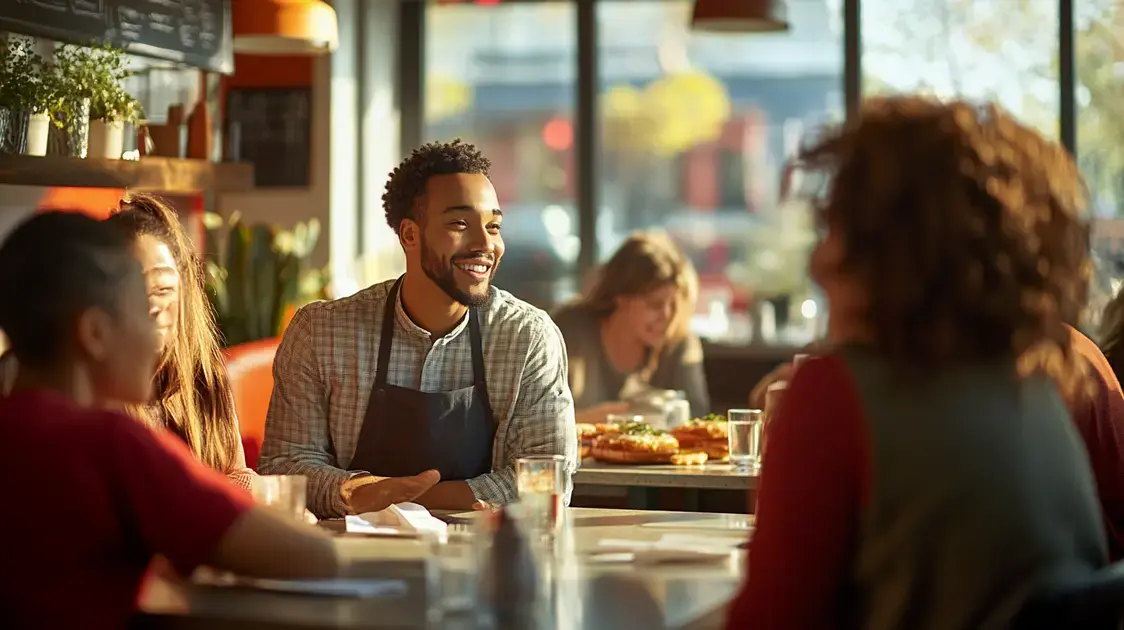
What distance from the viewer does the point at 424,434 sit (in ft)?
10.5

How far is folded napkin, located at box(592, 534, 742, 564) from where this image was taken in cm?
233

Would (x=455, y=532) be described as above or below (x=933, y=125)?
below

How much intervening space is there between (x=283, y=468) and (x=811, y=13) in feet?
16.3

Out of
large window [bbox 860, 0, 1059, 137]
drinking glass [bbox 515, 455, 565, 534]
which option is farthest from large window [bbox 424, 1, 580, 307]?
drinking glass [bbox 515, 455, 565, 534]

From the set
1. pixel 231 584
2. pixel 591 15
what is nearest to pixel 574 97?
pixel 591 15

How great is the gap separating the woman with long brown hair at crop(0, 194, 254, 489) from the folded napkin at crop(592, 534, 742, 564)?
93 centimetres

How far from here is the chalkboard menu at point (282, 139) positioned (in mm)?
7207

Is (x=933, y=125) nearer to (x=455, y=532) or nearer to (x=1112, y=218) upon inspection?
(x=455, y=532)

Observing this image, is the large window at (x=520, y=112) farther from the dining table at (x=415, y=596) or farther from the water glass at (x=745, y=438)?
the dining table at (x=415, y=596)

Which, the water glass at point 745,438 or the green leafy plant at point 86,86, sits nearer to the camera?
the water glass at point 745,438

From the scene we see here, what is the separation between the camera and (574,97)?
25.1 ft

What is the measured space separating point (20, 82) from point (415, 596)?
2.73 meters

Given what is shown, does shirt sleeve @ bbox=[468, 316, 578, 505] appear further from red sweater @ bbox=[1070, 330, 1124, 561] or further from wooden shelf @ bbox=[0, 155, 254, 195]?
wooden shelf @ bbox=[0, 155, 254, 195]

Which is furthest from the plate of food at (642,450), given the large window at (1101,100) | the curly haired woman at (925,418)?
the large window at (1101,100)
